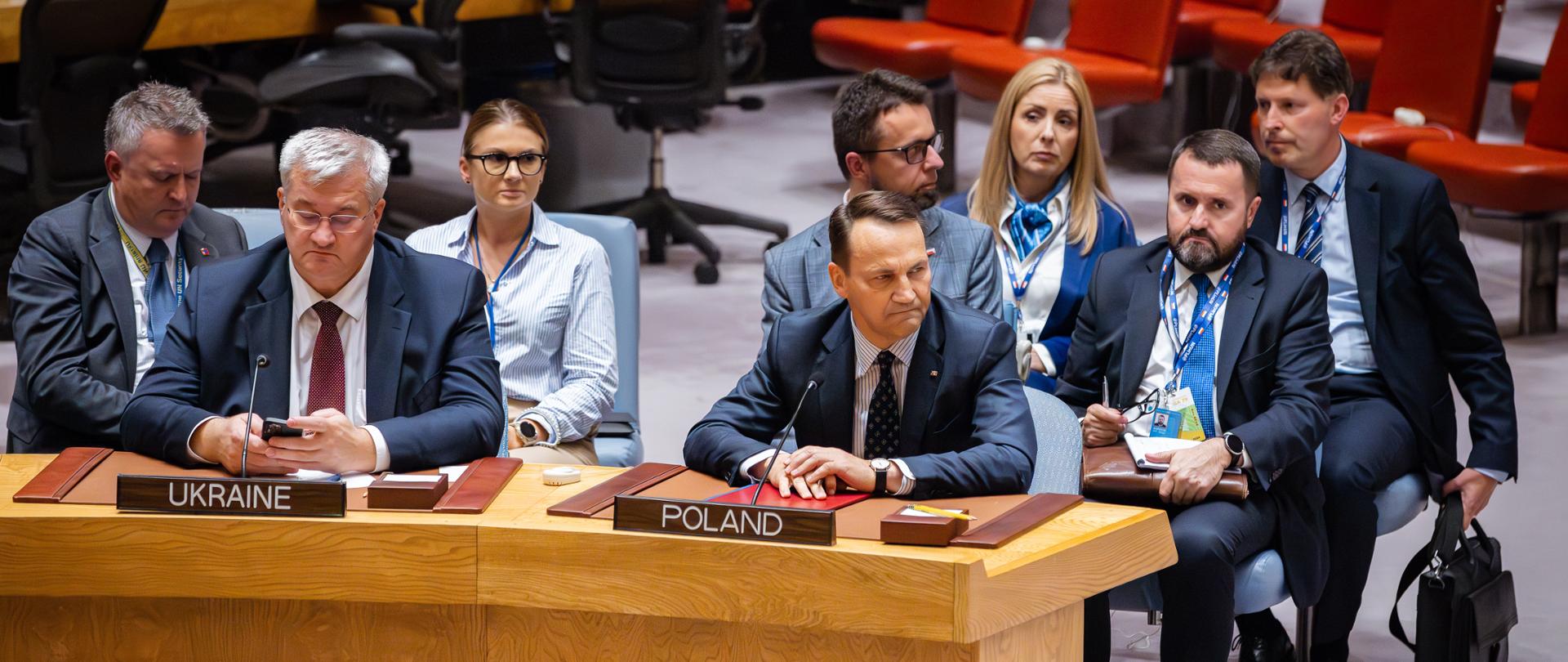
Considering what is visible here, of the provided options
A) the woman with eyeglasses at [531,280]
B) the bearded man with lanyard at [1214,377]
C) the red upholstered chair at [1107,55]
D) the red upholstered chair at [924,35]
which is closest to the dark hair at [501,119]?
the woman with eyeglasses at [531,280]

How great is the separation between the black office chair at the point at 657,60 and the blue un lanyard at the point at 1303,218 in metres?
3.02

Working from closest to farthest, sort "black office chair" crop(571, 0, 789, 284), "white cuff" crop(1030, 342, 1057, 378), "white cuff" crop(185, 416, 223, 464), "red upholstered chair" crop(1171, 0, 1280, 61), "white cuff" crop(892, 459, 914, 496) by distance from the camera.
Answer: "white cuff" crop(892, 459, 914, 496) → "white cuff" crop(185, 416, 223, 464) → "white cuff" crop(1030, 342, 1057, 378) → "black office chair" crop(571, 0, 789, 284) → "red upholstered chair" crop(1171, 0, 1280, 61)

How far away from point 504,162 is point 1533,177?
330cm

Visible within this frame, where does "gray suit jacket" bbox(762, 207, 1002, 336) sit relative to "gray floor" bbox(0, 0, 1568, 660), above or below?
above

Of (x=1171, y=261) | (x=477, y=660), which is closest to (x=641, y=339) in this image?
(x=1171, y=261)

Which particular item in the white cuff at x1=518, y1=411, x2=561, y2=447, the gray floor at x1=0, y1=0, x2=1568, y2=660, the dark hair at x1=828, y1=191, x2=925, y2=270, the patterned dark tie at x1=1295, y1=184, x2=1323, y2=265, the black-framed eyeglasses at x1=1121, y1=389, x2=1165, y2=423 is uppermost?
the dark hair at x1=828, y1=191, x2=925, y2=270

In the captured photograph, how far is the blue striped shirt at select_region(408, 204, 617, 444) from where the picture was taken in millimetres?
3486

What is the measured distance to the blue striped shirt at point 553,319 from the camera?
11.4 feet

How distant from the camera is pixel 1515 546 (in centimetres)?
400

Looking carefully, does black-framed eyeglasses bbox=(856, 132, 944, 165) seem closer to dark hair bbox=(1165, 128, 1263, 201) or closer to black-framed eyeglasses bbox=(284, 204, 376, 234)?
dark hair bbox=(1165, 128, 1263, 201)

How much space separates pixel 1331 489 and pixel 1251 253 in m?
0.46

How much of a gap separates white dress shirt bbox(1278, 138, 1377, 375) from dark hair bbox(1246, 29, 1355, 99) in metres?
0.14

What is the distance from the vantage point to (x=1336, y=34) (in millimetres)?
6785

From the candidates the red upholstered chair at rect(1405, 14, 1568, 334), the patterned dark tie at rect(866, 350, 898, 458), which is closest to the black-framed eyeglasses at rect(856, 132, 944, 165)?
the patterned dark tie at rect(866, 350, 898, 458)
